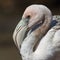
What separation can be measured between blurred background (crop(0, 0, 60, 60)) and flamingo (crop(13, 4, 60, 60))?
2.39m

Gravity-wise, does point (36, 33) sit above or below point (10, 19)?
above

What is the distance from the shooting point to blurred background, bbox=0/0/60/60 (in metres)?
3.97

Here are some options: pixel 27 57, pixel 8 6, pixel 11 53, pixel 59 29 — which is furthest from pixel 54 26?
pixel 8 6

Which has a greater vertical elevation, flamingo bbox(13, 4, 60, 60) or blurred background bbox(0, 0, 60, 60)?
flamingo bbox(13, 4, 60, 60)

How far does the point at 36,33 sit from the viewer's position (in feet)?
4.32

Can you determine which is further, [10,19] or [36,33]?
[10,19]

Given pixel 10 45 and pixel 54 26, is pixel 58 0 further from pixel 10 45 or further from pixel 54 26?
pixel 54 26

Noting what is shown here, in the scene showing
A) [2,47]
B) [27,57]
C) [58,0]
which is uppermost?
[27,57]

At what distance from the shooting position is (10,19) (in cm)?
548

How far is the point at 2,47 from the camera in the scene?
4.32 metres

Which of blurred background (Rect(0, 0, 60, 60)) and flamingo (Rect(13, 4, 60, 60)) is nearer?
flamingo (Rect(13, 4, 60, 60))

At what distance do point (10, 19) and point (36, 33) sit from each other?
165 inches

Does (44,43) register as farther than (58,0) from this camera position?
No

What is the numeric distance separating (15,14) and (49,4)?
718 mm
